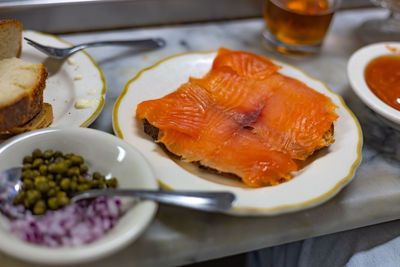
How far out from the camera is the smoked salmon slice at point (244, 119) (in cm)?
102

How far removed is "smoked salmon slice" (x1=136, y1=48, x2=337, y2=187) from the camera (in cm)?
102

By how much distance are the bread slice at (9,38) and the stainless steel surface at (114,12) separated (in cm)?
27

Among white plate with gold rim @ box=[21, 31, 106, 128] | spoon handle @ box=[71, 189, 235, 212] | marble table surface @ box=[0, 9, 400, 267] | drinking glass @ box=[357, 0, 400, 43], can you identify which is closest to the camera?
spoon handle @ box=[71, 189, 235, 212]

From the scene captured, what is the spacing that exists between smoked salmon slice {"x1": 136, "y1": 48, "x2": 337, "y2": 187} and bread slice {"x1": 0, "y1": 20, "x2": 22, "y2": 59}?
48 centimetres

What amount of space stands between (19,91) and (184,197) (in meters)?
0.52

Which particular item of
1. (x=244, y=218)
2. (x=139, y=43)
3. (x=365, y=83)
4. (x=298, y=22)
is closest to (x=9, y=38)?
(x=139, y=43)

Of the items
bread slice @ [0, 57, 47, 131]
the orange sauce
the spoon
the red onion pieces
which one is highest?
bread slice @ [0, 57, 47, 131]

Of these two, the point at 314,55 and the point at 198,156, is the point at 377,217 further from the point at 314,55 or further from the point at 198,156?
the point at 314,55

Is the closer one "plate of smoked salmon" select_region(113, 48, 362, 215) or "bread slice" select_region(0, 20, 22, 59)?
"plate of smoked salmon" select_region(113, 48, 362, 215)

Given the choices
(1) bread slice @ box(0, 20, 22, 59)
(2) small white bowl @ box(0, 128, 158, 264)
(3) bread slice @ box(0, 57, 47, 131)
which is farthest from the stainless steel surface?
(2) small white bowl @ box(0, 128, 158, 264)

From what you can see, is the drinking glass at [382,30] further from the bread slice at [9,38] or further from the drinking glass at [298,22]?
the bread slice at [9,38]

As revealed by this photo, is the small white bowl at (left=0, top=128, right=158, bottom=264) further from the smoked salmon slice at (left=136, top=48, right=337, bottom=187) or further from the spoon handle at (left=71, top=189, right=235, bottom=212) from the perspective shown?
the smoked salmon slice at (left=136, top=48, right=337, bottom=187)

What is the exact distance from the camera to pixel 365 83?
4.29ft

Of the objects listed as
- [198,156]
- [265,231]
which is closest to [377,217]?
[265,231]
